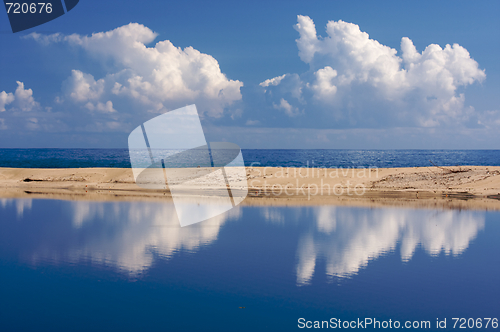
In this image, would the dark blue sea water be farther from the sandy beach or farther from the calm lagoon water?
the calm lagoon water

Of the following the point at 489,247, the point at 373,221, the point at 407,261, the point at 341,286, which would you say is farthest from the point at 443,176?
the point at 341,286

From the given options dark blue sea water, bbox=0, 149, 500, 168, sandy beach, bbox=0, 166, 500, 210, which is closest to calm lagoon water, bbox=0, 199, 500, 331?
sandy beach, bbox=0, 166, 500, 210

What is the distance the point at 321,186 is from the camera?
28.6m

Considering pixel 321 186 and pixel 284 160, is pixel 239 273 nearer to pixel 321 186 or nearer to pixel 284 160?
pixel 321 186

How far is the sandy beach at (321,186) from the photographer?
71.6 feet

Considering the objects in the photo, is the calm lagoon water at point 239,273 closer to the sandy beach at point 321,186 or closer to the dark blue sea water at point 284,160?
the sandy beach at point 321,186

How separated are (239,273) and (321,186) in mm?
20907

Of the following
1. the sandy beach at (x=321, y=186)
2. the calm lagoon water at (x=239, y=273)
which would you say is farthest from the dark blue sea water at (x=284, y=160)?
the calm lagoon water at (x=239, y=273)

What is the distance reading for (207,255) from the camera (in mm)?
9867

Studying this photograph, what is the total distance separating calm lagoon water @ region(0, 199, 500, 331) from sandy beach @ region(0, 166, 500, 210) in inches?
285

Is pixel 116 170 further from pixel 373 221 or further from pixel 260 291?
pixel 260 291

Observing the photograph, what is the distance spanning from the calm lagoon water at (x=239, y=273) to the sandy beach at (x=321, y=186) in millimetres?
7231

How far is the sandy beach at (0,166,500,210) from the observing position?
2183 cm

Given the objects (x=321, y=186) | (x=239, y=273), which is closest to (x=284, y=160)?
(x=321, y=186)
